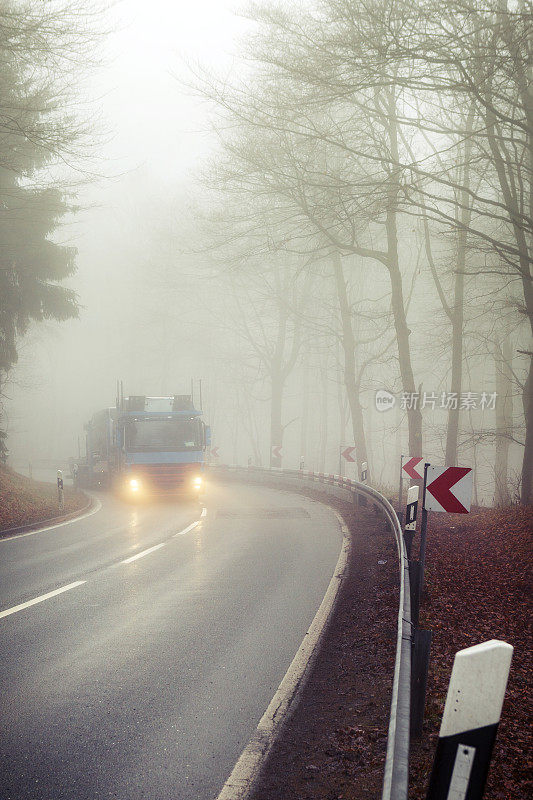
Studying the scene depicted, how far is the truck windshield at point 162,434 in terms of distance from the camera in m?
21.5

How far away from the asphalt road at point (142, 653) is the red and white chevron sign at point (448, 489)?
2.14m

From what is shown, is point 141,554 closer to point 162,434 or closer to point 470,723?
point 162,434

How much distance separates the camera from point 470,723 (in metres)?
2.54

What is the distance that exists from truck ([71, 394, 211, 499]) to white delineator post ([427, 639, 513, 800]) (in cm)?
1924

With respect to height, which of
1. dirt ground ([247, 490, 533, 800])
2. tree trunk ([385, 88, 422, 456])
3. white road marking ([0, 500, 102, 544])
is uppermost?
tree trunk ([385, 88, 422, 456])

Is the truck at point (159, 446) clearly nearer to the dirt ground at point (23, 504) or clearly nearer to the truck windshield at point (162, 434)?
the truck windshield at point (162, 434)

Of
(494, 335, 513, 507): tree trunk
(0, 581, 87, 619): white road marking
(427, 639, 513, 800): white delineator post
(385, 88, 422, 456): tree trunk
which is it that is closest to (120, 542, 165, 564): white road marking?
(0, 581, 87, 619): white road marking

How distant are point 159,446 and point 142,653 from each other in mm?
15166

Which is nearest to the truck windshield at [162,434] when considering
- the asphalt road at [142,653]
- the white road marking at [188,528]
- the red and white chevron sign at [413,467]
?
the white road marking at [188,528]

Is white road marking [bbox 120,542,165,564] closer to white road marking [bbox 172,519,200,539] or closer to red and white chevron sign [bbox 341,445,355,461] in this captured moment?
white road marking [bbox 172,519,200,539]

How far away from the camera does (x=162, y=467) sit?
2139cm

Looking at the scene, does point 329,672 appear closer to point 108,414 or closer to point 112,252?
point 108,414

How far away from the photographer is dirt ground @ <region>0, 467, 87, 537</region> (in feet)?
54.5

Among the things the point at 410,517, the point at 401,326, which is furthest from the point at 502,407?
the point at 410,517
